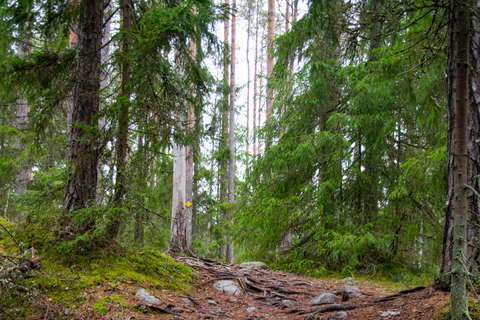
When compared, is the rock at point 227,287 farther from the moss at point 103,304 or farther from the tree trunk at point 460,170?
the tree trunk at point 460,170

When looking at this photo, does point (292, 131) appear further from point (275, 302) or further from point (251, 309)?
point (251, 309)

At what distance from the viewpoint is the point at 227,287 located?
592 centimetres

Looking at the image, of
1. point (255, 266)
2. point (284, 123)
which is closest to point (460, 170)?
point (284, 123)

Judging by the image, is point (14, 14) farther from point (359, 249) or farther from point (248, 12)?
point (248, 12)

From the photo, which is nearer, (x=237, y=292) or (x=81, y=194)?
(x=81, y=194)

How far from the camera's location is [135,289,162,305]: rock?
13.6 ft

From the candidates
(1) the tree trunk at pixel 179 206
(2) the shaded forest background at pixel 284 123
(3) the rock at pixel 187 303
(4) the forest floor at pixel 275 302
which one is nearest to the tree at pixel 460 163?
(2) the shaded forest background at pixel 284 123

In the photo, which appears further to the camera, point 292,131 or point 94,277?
point 292,131

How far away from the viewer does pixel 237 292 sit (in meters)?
5.85

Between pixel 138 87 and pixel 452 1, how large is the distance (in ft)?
13.5

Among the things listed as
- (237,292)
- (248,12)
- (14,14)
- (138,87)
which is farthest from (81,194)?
(248,12)

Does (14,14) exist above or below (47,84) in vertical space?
above

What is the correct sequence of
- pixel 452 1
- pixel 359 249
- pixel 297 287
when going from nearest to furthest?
pixel 452 1 → pixel 297 287 → pixel 359 249

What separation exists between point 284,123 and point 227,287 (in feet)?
16.7
